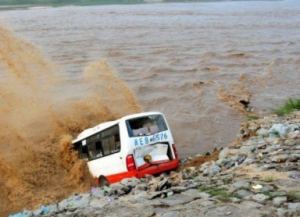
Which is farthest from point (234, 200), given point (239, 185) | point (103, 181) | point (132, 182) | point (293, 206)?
point (103, 181)

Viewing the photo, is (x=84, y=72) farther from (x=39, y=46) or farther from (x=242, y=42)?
(x=242, y=42)

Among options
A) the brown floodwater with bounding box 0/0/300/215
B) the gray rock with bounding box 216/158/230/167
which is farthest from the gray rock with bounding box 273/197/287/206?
the brown floodwater with bounding box 0/0/300/215

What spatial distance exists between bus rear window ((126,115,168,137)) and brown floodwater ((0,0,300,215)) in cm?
286

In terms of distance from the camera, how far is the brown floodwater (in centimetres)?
1450

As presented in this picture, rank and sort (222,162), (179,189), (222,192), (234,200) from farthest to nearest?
1. (222,162)
2. (179,189)
3. (222,192)
4. (234,200)

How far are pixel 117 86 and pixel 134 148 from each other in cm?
1240

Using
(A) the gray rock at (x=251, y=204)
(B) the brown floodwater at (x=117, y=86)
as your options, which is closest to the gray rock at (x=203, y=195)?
(A) the gray rock at (x=251, y=204)

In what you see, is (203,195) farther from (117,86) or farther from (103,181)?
(117,86)

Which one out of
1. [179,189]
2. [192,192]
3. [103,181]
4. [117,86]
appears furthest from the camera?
[117,86]

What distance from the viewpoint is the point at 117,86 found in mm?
23047

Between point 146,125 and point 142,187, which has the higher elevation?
point 146,125

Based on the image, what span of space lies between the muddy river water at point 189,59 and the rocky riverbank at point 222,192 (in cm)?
537

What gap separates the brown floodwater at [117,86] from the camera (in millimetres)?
14500

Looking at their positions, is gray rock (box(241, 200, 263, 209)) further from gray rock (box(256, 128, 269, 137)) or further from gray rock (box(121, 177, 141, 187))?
gray rock (box(256, 128, 269, 137))
